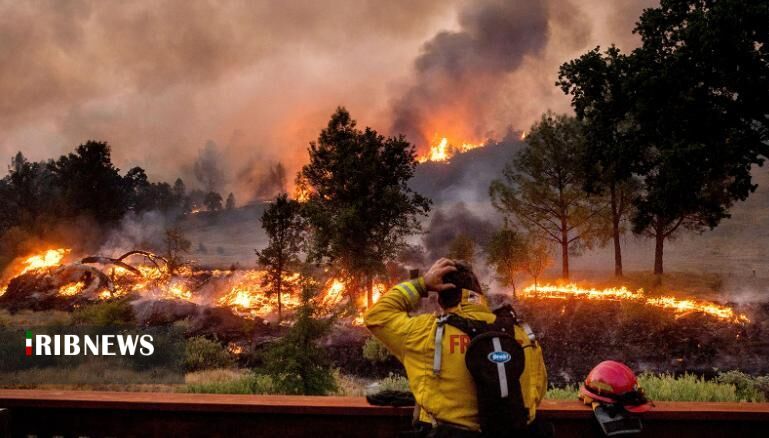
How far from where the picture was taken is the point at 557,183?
40312 millimetres

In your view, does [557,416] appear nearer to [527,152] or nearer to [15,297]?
[527,152]

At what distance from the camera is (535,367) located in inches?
128

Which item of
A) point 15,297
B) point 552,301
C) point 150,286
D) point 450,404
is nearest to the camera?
point 450,404

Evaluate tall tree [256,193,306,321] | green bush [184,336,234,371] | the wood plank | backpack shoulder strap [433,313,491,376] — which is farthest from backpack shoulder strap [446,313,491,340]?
tall tree [256,193,306,321]

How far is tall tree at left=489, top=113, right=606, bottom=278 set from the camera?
130 feet

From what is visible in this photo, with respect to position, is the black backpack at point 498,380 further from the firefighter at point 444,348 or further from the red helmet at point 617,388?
the red helmet at point 617,388

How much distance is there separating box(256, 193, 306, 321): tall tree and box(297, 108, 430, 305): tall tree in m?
1.20

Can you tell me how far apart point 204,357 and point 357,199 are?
20.2 meters

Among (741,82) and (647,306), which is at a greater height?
(741,82)

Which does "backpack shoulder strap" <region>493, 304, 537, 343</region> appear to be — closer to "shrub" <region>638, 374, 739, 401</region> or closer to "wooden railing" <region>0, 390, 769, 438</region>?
"wooden railing" <region>0, 390, 769, 438</region>

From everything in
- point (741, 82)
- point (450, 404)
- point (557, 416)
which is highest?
point (741, 82)

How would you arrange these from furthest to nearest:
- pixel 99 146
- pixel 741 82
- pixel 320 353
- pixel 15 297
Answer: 1. pixel 99 146
2. pixel 15 297
3. pixel 741 82
4. pixel 320 353

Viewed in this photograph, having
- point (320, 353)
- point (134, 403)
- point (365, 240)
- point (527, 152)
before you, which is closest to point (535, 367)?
point (134, 403)

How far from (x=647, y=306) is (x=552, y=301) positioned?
5.92 metres
